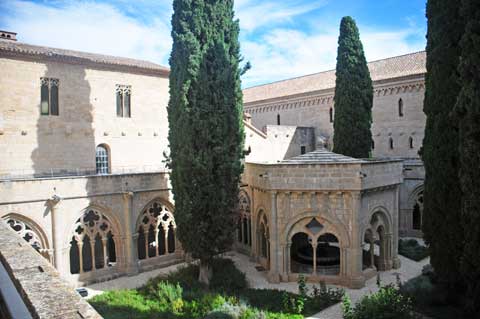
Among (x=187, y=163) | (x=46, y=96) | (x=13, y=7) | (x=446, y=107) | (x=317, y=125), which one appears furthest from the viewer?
(x=317, y=125)

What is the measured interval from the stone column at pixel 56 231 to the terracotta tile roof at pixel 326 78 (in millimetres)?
20821

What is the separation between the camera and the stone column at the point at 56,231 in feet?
43.0

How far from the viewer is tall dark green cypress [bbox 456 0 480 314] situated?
8289mm

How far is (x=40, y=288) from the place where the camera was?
4.00m

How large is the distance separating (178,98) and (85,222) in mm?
6386

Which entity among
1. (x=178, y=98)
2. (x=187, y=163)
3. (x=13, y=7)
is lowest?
(x=187, y=163)

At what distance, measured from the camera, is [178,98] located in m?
13.2

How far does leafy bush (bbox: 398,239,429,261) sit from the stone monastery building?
4.63 ft

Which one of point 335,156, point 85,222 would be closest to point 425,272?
point 335,156

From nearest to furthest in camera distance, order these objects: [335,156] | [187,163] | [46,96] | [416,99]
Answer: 1. [187,163]
2. [335,156]
3. [46,96]
4. [416,99]

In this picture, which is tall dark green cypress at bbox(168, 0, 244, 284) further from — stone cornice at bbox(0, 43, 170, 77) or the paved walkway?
stone cornice at bbox(0, 43, 170, 77)

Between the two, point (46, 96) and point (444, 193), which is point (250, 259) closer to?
point (444, 193)

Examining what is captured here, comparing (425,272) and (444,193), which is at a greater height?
(444,193)

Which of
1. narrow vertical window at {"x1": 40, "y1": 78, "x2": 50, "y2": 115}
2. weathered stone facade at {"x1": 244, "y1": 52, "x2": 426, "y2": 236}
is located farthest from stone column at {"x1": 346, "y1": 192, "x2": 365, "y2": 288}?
narrow vertical window at {"x1": 40, "y1": 78, "x2": 50, "y2": 115}
